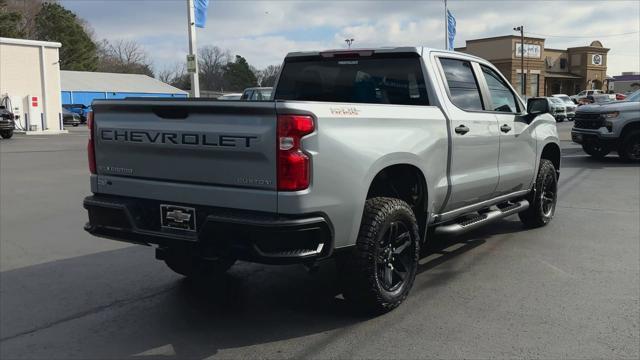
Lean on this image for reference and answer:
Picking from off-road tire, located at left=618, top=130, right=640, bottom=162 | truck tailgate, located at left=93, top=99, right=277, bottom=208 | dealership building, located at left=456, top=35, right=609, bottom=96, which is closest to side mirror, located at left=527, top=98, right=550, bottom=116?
truck tailgate, located at left=93, top=99, right=277, bottom=208

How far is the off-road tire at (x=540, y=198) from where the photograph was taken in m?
7.05

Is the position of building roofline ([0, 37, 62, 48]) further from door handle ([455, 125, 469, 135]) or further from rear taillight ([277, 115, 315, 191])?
rear taillight ([277, 115, 315, 191])

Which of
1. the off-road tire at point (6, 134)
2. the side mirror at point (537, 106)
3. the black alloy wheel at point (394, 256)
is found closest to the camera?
the black alloy wheel at point (394, 256)

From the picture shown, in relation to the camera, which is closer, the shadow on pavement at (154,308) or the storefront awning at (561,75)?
the shadow on pavement at (154,308)

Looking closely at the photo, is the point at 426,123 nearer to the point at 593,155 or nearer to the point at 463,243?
the point at 463,243

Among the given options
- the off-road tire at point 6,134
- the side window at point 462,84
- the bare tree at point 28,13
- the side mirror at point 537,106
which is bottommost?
the off-road tire at point 6,134

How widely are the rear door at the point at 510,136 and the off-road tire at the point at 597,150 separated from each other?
862 cm

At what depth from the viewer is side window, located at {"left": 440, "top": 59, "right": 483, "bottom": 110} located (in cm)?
543

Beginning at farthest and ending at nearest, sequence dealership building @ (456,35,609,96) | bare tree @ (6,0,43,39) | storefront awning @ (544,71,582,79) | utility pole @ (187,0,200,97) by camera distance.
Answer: bare tree @ (6,0,43,39) < storefront awning @ (544,71,582,79) < dealership building @ (456,35,609,96) < utility pole @ (187,0,200,97)

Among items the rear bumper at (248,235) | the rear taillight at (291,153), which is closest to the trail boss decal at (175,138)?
the rear taillight at (291,153)

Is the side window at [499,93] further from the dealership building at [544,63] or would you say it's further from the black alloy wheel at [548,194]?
the dealership building at [544,63]

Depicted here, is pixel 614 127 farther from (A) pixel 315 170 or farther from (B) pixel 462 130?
(A) pixel 315 170

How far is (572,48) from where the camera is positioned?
220ft

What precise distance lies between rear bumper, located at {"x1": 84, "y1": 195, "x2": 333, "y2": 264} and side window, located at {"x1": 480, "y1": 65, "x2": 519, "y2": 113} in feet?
10.6
